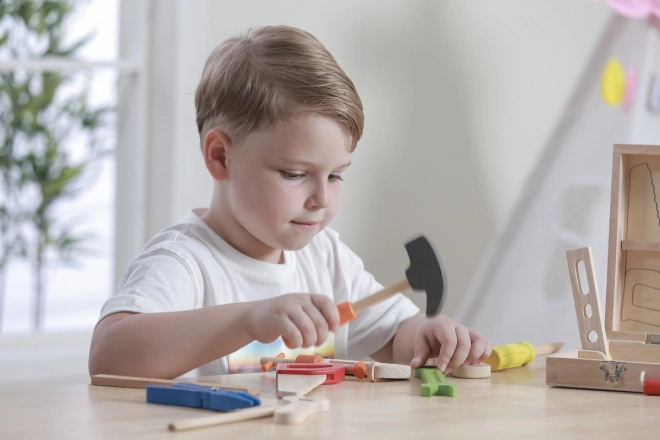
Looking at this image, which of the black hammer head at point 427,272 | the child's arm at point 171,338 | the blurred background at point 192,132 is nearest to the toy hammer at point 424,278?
the black hammer head at point 427,272

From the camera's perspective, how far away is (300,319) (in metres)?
0.84

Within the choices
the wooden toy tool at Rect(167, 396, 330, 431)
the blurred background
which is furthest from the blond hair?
the blurred background

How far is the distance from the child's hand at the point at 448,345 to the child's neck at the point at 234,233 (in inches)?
10.6

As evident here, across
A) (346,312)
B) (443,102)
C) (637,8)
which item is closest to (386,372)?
(346,312)

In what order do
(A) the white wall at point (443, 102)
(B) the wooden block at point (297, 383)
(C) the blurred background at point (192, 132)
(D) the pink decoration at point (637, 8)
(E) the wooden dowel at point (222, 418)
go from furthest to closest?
(A) the white wall at point (443, 102)
(D) the pink decoration at point (637, 8)
(C) the blurred background at point (192, 132)
(B) the wooden block at point (297, 383)
(E) the wooden dowel at point (222, 418)

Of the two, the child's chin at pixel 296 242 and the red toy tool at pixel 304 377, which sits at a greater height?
the child's chin at pixel 296 242

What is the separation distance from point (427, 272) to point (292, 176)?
0.25 meters

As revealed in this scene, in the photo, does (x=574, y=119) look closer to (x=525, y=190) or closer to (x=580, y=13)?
(x=525, y=190)

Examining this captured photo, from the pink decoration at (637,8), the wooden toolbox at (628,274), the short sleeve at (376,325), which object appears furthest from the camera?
the pink decoration at (637,8)

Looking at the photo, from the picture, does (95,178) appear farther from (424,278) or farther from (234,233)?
(424,278)

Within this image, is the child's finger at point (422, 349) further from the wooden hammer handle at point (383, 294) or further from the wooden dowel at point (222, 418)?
the wooden dowel at point (222, 418)

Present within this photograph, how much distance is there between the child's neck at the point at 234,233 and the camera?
1212 millimetres

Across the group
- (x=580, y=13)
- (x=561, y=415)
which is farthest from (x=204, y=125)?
(x=580, y=13)

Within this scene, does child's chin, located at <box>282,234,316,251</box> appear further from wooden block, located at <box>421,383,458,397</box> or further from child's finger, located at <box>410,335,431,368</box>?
wooden block, located at <box>421,383,458,397</box>
